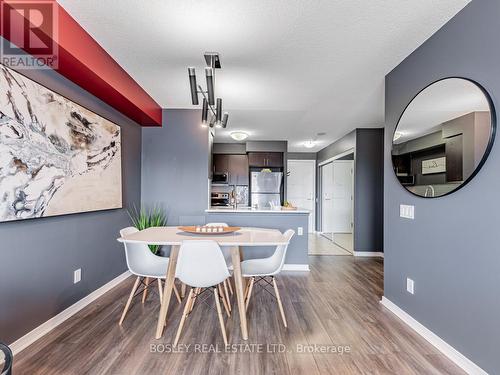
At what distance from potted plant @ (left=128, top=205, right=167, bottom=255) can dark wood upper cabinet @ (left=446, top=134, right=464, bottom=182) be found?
3.25m

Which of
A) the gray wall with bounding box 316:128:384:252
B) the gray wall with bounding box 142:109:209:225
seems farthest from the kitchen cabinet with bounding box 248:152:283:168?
the gray wall with bounding box 142:109:209:225

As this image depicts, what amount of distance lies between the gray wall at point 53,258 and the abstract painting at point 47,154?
11 cm

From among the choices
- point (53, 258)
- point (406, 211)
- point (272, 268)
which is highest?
point (406, 211)

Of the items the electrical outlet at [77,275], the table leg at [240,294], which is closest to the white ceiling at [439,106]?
the table leg at [240,294]

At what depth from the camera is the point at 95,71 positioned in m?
2.17

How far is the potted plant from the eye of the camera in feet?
11.4

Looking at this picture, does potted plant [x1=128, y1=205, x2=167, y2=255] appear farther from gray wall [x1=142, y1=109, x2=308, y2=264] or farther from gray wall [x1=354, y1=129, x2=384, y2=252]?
gray wall [x1=354, y1=129, x2=384, y2=252]

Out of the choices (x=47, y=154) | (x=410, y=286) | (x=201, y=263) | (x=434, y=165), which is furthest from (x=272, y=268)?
(x=47, y=154)

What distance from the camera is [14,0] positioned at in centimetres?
146

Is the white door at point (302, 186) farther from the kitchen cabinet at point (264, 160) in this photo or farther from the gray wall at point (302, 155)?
the kitchen cabinet at point (264, 160)

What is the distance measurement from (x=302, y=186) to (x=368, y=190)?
9.64ft

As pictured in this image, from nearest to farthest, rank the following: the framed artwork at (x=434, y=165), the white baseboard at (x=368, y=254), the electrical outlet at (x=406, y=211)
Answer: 1. the framed artwork at (x=434, y=165)
2. the electrical outlet at (x=406, y=211)
3. the white baseboard at (x=368, y=254)

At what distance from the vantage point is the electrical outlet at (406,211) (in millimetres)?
2326

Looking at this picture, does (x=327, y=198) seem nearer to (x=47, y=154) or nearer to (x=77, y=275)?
(x=77, y=275)
